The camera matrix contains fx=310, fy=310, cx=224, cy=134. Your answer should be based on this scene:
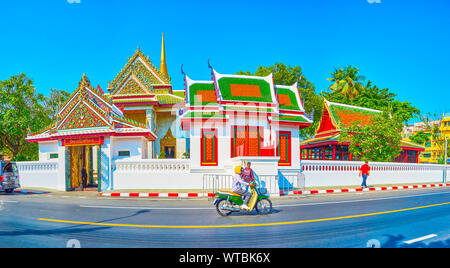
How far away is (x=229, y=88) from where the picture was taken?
18859 mm

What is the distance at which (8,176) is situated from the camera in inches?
648

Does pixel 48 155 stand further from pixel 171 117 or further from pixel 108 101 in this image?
pixel 171 117

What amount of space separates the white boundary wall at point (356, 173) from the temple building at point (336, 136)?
14.7ft

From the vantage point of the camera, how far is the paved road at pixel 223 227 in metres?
5.93

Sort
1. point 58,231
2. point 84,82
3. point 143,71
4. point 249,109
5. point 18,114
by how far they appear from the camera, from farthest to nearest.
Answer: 1. point 143,71
2. point 18,114
3. point 84,82
4. point 249,109
5. point 58,231

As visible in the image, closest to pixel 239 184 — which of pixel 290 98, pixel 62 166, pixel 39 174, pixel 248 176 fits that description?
pixel 248 176

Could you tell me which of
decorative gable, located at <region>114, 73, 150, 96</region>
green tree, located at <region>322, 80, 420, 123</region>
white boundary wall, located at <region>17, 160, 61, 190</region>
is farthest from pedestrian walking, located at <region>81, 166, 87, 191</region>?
green tree, located at <region>322, 80, 420, 123</region>

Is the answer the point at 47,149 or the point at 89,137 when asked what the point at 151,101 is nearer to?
the point at 47,149

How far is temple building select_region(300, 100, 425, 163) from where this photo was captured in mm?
28141

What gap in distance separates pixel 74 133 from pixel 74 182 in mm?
3067

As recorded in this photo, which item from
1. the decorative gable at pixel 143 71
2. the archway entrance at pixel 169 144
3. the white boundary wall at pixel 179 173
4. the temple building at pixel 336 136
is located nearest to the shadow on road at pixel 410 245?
the white boundary wall at pixel 179 173

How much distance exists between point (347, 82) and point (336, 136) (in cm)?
2108

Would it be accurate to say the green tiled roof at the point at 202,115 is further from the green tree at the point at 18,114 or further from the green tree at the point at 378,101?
the green tree at the point at 378,101
